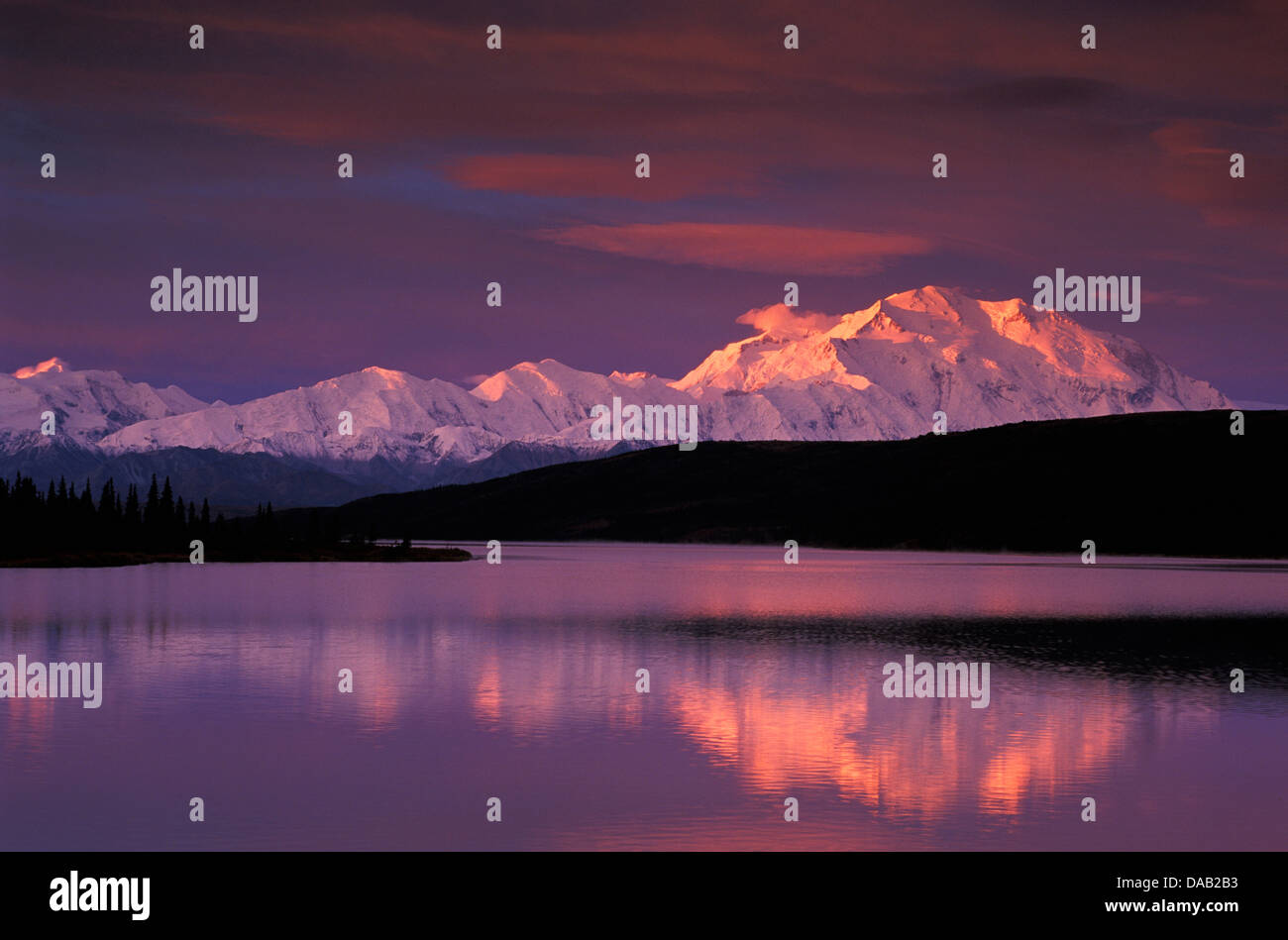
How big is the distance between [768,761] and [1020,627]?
62.3m

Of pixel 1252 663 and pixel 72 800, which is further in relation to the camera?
pixel 1252 663

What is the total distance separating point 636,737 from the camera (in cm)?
5531

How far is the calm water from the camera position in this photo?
132 feet

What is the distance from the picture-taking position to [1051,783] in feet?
153

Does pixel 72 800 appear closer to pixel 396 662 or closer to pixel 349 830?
pixel 349 830

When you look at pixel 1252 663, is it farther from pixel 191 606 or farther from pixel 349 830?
pixel 191 606

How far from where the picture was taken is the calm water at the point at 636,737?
40344 mm
